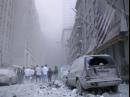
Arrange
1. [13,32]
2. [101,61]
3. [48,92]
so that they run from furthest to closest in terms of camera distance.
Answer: [13,32] → [48,92] → [101,61]

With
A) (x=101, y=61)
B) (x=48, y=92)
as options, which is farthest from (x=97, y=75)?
(x=48, y=92)

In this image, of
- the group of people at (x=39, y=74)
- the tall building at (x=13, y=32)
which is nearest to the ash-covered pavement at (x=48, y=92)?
the group of people at (x=39, y=74)

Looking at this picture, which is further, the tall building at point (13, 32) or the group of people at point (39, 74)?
the tall building at point (13, 32)

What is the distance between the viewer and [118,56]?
18.9 m

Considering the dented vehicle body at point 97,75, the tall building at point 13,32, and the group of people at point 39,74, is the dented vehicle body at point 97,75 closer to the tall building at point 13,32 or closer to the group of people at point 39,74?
the group of people at point 39,74

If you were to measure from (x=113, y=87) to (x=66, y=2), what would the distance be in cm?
11123

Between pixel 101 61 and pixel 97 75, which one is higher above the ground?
pixel 101 61

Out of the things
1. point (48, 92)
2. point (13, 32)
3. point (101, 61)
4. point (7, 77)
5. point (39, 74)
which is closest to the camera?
point (101, 61)

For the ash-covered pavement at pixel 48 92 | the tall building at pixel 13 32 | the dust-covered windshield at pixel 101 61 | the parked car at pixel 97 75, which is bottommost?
the ash-covered pavement at pixel 48 92

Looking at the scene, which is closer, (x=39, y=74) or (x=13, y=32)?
(x=39, y=74)

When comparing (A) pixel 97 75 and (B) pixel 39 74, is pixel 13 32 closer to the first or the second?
(B) pixel 39 74

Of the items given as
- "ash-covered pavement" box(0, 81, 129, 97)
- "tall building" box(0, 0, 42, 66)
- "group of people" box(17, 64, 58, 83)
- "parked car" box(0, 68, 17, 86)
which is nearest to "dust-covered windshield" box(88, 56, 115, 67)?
"ash-covered pavement" box(0, 81, 129, 97)

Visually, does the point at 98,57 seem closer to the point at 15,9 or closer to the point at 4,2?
the point at 4,2

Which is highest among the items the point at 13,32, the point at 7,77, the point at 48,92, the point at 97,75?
the point at 13,32
